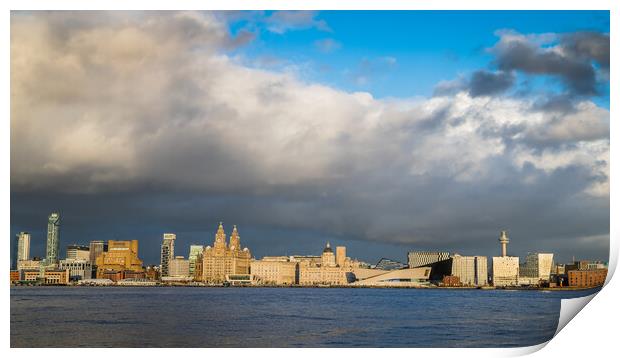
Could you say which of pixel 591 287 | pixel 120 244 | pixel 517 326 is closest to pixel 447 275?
pixel 120 244

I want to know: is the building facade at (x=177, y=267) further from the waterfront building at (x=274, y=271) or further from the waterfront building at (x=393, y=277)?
the waterfront building at (x=393, y=277)

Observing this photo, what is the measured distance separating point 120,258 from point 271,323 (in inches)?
576

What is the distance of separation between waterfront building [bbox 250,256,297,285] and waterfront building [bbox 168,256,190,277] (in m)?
2.90

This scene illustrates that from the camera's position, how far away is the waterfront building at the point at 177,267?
29594mm

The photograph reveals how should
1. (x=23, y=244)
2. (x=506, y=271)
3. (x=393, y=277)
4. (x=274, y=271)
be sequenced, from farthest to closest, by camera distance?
(x=274, y=271)
(x=393, y=277)
(x=506, y=271)
(x=23, y=244)

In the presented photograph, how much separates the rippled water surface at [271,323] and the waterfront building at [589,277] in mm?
297

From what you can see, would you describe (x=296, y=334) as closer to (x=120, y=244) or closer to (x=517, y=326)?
(x=517, y=326)

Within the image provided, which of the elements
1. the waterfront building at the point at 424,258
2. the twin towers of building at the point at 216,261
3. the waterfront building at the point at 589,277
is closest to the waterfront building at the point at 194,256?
the twin towers of building at the point at 216,261

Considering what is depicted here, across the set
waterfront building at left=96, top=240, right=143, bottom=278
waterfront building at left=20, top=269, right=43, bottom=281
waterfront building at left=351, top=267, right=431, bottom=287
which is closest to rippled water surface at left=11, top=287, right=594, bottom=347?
waterfront building at left=20, top=269, right=43, bottom=281

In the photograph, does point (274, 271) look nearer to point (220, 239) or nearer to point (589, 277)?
point (220, 239)

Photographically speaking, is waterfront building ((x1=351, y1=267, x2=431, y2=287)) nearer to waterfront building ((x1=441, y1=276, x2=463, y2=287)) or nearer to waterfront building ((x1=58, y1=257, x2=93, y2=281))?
waterfront building ((x1=441, y1=276, x2=463, y2=287))

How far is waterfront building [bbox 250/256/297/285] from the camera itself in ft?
105

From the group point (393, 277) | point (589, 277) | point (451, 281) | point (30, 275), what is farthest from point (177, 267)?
point (589, 277)

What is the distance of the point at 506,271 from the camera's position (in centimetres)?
2645
